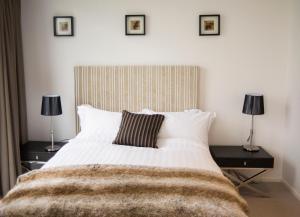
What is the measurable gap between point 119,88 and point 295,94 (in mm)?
1955

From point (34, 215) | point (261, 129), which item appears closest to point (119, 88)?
point (261, 129)

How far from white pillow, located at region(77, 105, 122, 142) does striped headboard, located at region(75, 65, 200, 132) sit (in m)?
0.22

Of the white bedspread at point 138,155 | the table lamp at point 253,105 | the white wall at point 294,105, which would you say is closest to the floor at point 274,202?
the white wall at point 294,105

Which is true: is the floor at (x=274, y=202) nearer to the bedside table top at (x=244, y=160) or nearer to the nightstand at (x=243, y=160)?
the nightstand at (x=243, y=160)

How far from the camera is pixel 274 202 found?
10.4 ft

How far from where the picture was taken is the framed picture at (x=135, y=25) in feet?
11.3

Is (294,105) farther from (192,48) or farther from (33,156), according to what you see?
(33,156)

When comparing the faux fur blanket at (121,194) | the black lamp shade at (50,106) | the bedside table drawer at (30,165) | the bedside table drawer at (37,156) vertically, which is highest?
the black lamp shade at (50,106)

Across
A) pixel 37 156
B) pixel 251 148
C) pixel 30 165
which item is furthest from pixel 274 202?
pixel 30 165

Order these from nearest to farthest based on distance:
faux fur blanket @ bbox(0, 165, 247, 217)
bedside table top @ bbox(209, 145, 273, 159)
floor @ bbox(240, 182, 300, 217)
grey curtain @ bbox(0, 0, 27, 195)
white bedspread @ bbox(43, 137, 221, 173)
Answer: faux fur blanket @ bbox(0, 165, 247, 217), white bedspread @ bbox(43, 137, 221, 173), floor @ bbox(240, 182, 300, 217), grey curtain @ bbox(0, 0, 27, 195), bedside table top @ bbox(209, 145, 273, 159)

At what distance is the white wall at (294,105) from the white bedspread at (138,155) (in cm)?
107

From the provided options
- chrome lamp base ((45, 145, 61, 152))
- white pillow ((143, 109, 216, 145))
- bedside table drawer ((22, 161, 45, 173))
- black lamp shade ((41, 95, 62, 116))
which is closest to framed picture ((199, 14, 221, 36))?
white pillow ((143, 109, 216, 145))

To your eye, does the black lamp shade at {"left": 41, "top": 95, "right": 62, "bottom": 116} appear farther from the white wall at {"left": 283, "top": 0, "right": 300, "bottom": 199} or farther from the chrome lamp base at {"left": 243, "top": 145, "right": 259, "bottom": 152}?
the white wall at {"left": 283, "top": 0, "right": 300, "bottom": 199}

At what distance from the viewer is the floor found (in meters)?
2.94
